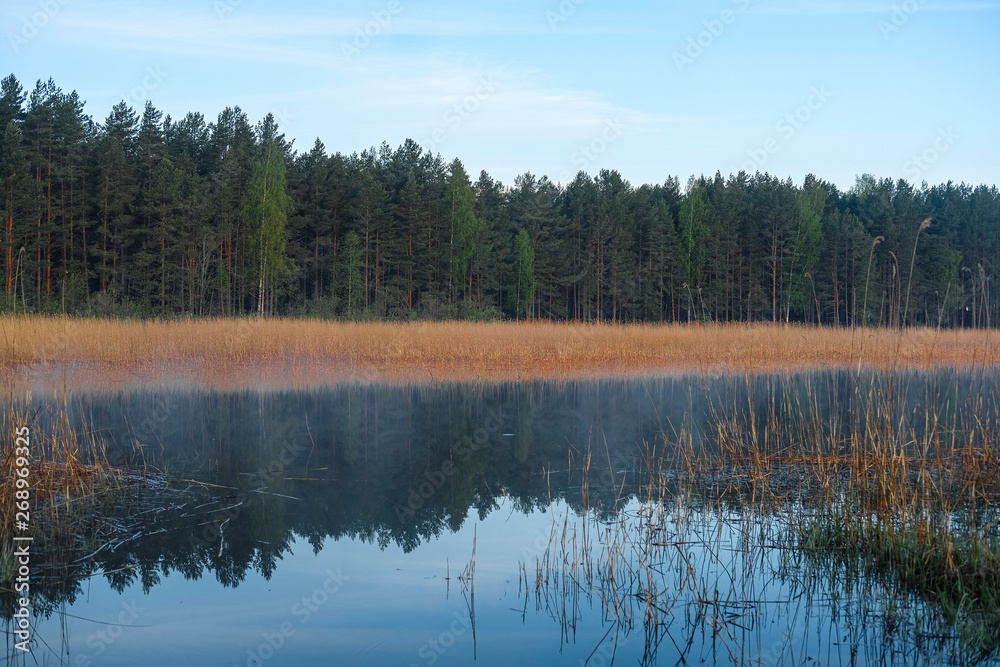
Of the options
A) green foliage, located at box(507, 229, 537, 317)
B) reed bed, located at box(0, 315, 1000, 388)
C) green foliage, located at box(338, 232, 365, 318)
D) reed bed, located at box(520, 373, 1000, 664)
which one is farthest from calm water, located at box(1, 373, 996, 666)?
green foliage, located at box(507, 229, 537, 317)

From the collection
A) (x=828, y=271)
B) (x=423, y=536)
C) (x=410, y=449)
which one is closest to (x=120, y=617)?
(x=423, y=536)

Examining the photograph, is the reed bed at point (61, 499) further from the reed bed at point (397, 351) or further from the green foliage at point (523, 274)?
the green foliage at point (523, 274)

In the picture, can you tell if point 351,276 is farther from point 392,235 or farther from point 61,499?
point 61,499

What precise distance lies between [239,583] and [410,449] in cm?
349

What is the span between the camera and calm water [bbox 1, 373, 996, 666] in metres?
3.16

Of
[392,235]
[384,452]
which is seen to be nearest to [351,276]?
[392,235]

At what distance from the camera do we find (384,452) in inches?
283

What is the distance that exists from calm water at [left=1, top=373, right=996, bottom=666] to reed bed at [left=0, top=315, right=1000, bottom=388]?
6.12 m

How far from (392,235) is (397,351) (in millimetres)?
20729

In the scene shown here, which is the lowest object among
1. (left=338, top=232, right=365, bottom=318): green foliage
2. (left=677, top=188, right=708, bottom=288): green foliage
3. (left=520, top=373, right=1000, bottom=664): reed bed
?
(left=520, top=373, right=1000, bottom=664): reed bed

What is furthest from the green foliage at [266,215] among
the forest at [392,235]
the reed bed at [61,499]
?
the reed bed at [61,499]

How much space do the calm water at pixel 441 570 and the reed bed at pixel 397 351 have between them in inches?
241

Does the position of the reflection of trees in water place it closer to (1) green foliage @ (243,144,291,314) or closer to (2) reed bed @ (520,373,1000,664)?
(2) reed bed @ (520,373,1000,664)

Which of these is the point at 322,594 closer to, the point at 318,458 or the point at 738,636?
the point at 738,636
